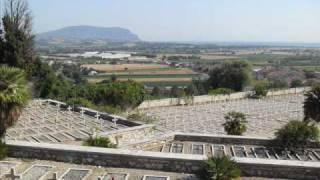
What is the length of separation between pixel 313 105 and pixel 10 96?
1209 cm

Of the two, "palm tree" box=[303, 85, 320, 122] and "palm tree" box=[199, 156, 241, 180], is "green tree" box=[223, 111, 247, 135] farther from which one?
"palm tree" box=[199, 156, 241, 180]

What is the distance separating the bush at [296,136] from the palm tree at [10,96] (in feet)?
24.5

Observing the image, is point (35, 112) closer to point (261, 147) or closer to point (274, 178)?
point (261, 147)

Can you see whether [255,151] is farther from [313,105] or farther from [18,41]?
[18,41]

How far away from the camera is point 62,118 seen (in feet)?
61.9

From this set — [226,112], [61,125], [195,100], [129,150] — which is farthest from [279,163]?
[195,100]

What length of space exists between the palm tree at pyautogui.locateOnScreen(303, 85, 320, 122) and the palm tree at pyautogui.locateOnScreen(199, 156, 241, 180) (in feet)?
32.9

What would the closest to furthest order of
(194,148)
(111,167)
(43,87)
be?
(111,167), (194,148), (43,87)

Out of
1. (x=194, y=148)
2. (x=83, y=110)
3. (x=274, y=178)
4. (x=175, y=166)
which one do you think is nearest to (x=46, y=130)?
(x=83, y=110)

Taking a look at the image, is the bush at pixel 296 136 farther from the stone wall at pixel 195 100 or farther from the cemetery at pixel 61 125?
the stone wall at pixel 195 100

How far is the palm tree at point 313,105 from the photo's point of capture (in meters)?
17.6

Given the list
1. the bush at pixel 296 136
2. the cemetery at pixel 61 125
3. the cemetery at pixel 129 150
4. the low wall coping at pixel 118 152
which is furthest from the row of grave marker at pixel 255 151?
the low wall coping at pixel 118 152

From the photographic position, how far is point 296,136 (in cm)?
1337

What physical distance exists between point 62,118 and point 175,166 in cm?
1072
